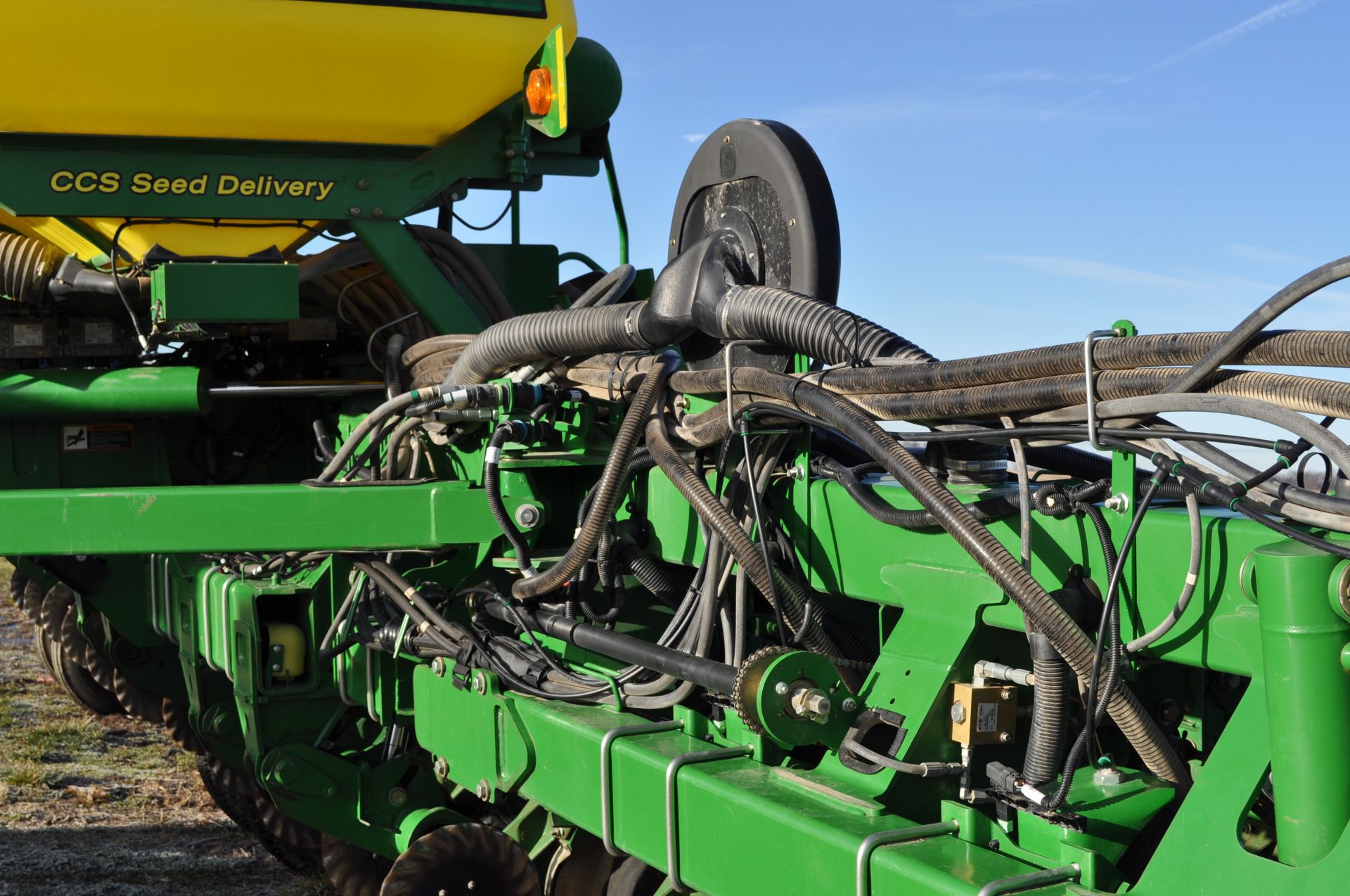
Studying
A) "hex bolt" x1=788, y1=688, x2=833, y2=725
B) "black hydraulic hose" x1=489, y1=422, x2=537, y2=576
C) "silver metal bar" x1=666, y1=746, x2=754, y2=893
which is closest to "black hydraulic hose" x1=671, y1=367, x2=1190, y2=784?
"hex bolt" x1=788, y1=688, x2=833, y2=725

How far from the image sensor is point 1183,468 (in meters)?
1.97

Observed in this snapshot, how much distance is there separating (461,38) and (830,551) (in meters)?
2.09

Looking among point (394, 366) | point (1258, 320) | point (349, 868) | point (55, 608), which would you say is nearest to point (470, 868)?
point (349, 868)

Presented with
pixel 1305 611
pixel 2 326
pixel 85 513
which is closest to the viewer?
pixel 1305 611

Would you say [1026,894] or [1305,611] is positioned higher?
[1305,611]

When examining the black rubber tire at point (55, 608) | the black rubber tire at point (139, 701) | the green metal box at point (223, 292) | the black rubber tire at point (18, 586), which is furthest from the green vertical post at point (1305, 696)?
the black rubber tire at point (18, 586)

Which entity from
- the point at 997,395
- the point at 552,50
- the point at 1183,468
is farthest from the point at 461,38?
the point at 1183,468

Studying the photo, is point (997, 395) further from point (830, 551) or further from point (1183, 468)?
point (830, 551)

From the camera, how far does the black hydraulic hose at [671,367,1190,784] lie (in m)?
2.02

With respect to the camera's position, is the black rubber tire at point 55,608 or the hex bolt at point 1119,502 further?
the black rubber tire at point 55,608

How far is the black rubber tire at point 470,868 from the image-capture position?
3.46m

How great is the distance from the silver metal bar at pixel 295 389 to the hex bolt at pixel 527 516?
113 cm

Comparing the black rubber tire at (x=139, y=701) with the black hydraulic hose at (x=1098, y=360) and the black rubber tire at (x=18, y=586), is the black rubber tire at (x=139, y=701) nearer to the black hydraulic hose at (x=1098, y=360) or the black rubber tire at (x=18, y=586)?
the black rubber tire at (x=18, y=586)

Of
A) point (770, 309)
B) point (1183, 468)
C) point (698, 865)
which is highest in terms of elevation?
point (770, 309)
